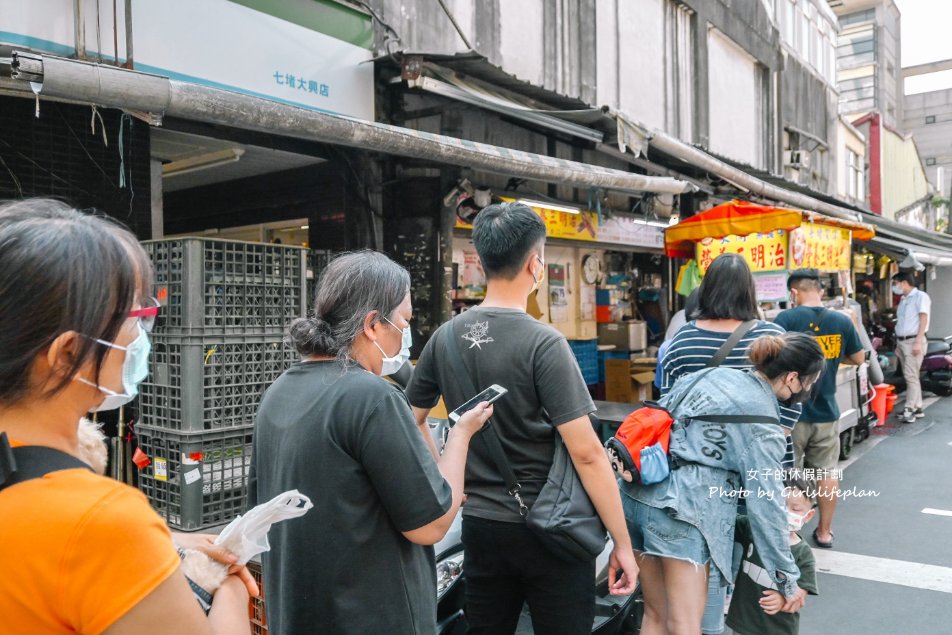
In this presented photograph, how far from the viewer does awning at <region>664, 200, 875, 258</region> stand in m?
7.05

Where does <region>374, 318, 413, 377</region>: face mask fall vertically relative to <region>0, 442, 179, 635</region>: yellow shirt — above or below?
above

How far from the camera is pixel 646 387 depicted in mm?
9734

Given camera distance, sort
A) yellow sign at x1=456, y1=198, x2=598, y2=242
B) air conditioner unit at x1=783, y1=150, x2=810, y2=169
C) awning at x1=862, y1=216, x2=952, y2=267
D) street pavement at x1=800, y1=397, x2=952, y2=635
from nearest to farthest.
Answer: street pavement at x1=800, y1=397, x2=952, y2=635 < yellow sign at x1=456, y1=198, x2=598, y2=242 < awning at x1=862, y1=216, x2=952, y2=267 < air conditioner unit at x1=783, y1=150, x2=810, y2=169

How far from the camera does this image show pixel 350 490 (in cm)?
172

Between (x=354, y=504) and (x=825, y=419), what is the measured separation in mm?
4545

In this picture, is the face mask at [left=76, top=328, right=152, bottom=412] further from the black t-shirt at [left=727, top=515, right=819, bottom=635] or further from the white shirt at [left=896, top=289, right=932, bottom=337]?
the white shirt at [left=896, top=289, right=932, bottom=337]

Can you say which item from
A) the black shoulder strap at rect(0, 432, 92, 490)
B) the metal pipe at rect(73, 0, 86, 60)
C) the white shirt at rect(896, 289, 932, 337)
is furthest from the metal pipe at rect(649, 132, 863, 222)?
the black shoulder strap at rect(0, 432, 92, 490)

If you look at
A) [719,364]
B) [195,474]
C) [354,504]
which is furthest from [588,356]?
[354,504]

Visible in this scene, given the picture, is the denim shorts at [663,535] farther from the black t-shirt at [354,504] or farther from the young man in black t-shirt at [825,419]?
the young man in black t-shirt at [825,419]

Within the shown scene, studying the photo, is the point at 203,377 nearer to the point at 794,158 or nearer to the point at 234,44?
the point at 234,44

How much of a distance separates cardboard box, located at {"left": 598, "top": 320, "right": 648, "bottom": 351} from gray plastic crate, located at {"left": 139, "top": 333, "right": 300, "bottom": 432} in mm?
7247

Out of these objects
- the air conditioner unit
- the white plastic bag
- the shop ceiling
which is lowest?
the white plastic bag

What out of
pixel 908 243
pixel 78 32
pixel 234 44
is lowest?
Answer: pixel 908 243

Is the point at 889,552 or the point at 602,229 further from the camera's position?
the point at 602,229
